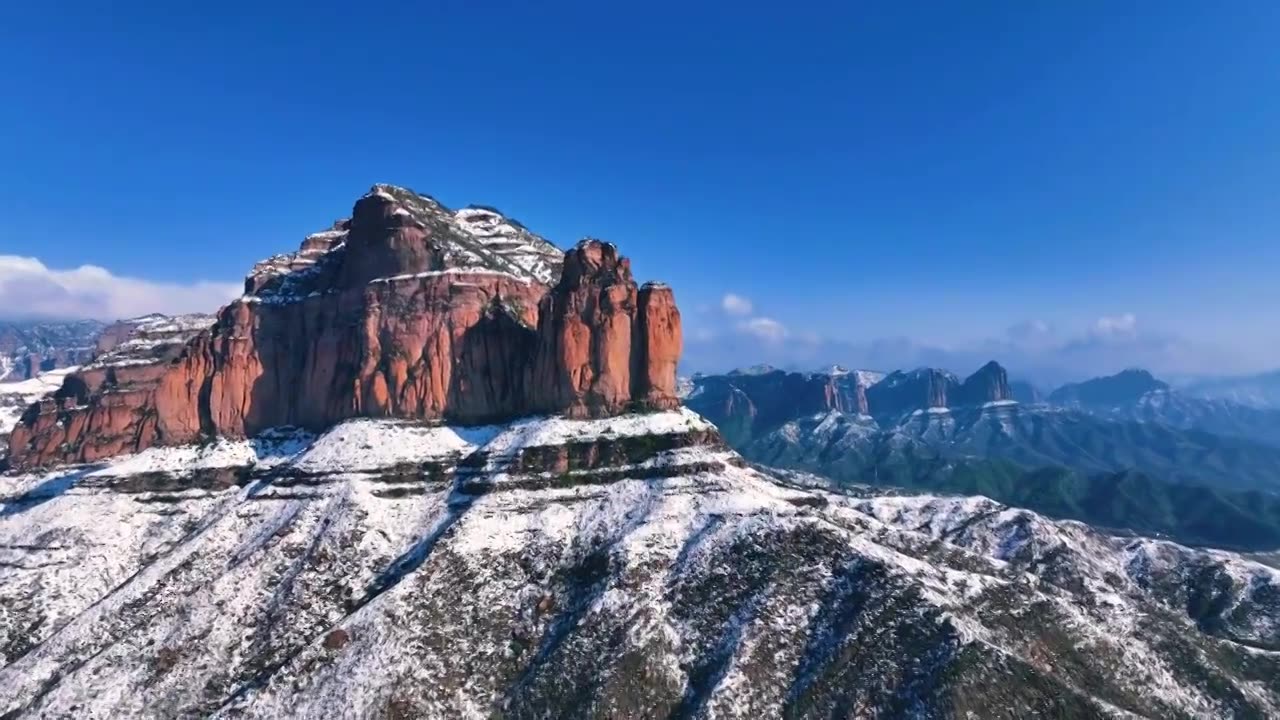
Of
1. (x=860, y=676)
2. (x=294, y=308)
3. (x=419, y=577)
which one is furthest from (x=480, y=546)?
(x=294, y=308)

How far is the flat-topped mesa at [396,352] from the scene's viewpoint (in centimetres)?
10031

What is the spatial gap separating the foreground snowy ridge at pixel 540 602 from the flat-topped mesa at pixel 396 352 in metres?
6.43

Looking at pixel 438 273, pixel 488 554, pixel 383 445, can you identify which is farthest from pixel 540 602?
pixel 438 273

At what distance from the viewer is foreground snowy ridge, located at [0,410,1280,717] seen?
59.2 m

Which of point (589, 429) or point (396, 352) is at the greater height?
point (396, 352)

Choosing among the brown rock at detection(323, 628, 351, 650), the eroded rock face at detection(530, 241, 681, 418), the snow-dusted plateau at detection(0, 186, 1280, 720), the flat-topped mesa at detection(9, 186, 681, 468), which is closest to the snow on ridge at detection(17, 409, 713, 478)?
the snow-dusted plateau at detection(0, 186, 1280, 720)

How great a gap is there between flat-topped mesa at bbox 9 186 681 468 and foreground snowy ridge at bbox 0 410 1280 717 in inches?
253

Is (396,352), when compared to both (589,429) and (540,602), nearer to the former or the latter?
(589,429)

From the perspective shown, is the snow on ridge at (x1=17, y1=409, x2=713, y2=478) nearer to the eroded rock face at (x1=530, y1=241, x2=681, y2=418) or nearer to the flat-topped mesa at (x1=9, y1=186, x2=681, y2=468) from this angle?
the flat-topped mesa at (x1=9, y1=186, x2=681, y2=468)

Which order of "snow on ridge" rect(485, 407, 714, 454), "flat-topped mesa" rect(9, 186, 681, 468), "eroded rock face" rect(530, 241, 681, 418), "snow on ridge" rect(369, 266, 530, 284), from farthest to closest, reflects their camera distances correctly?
1. "snow on ridge" rect(369, 266, 530, 284)
2. "flat-topped mesa" rect(9, 186, 681, 468)
3. "eroded rock face" rect(530, 241, 681, 418)
4. "snow on ridge" rect(485, 407, 714, 454)

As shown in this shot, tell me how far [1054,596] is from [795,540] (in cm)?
2683

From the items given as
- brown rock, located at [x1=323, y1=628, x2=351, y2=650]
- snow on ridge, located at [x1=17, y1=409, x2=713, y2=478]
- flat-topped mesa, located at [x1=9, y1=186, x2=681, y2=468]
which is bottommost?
brown rock, located at [x1=323, y1=628, x2=351, y2=650]

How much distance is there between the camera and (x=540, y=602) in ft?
232

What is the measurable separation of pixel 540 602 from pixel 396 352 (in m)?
50.0
